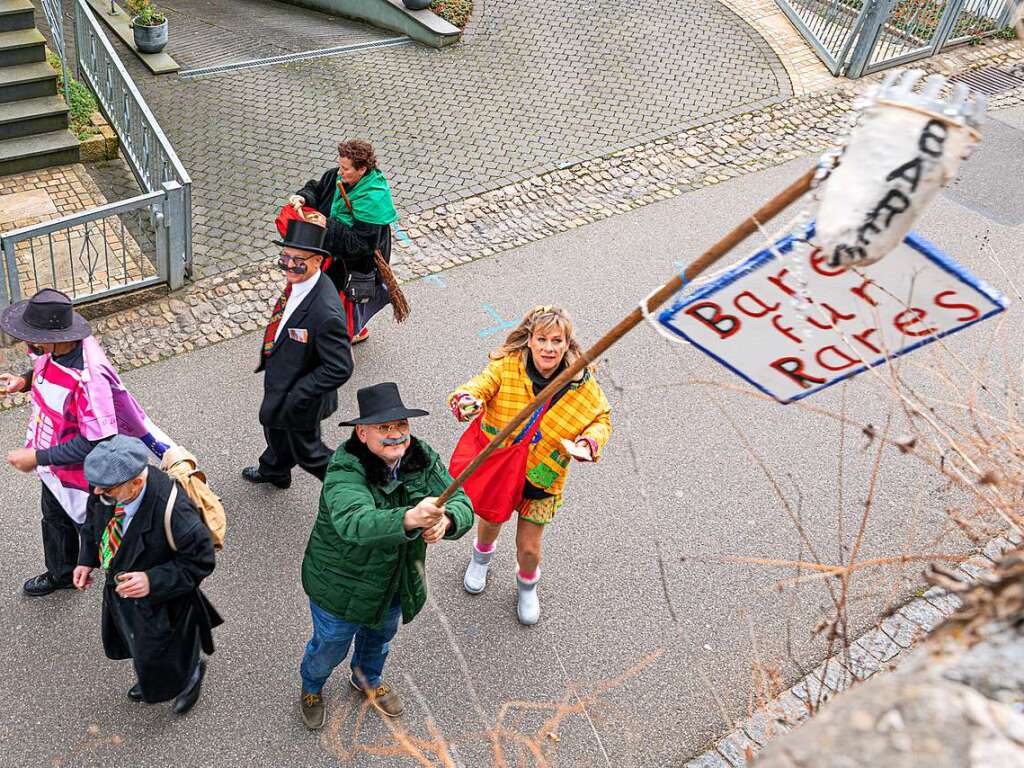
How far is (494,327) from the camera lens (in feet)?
25.7

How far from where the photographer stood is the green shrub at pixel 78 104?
9.04 meters

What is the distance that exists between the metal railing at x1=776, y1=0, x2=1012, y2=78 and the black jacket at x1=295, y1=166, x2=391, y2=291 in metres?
7.68

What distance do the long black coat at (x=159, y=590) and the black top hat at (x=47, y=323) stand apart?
2.94ft

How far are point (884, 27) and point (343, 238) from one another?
8669 mm

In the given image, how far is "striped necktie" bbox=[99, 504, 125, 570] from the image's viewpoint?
13.7ft

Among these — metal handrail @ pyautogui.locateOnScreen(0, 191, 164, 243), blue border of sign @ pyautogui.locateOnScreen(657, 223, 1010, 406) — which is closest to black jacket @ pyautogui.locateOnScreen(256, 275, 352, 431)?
metal handrail @ pyautogui.locateOnScreen(0, 191, 164, 243)

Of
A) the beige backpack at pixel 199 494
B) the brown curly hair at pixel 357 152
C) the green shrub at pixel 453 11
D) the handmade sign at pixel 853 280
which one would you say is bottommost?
the green shrub at pixel 453 11

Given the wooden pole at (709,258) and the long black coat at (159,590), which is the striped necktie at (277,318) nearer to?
the long black coat at (159,590)

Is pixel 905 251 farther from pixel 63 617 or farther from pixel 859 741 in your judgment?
pixel 63 617

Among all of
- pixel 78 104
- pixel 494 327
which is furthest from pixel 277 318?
pixel 78 104

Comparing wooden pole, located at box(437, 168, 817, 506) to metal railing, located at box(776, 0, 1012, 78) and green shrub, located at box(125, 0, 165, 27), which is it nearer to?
green shrub, located at box(125, 0, 165, 27)

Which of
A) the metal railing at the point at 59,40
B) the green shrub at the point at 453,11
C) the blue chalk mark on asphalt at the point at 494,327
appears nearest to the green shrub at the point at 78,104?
the metal railing at the point at 59,40

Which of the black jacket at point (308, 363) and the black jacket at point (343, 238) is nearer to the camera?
the black jacket at point (308, 363)

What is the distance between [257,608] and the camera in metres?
5.47
